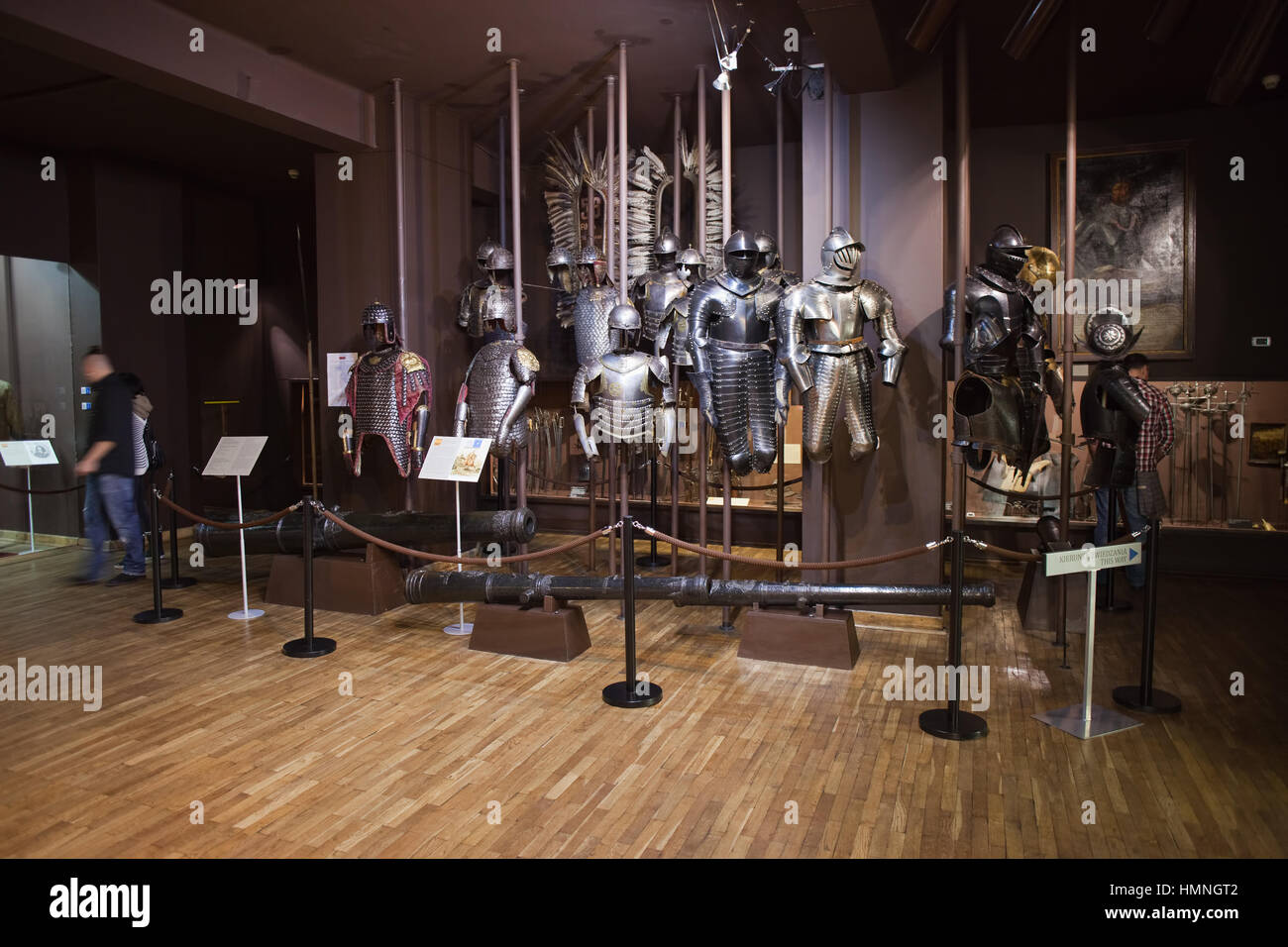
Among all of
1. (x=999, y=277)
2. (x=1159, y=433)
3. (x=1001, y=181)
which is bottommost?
(x=1159, y=433)

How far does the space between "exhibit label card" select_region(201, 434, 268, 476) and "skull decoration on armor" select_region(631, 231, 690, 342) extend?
9.86ft

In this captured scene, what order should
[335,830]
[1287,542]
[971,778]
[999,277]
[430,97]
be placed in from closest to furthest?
[335,830] < [971,778] < [999,277] < [1287,542] < [430,97]

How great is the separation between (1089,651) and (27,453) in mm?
8557

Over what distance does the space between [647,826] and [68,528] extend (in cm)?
805

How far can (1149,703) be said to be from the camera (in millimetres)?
4289

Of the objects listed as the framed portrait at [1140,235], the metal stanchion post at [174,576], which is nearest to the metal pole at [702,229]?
the framed portrait at [1140,235]

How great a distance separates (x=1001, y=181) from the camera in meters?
8.12

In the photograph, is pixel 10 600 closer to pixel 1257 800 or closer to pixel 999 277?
pixel 999 277

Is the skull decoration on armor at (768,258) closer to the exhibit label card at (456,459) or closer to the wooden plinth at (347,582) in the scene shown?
the exhibit label card at (456,459)

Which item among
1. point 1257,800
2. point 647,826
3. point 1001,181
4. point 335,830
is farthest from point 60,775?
point 1001,181

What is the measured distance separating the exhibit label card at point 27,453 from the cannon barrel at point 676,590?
4.86 metres

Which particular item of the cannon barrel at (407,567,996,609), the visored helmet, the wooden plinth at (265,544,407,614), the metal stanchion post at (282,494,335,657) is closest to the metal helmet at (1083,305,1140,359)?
the cannon barrel at (407,567,996,609)

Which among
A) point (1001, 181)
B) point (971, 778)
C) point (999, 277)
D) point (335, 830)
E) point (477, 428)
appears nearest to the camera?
point (335, 830)

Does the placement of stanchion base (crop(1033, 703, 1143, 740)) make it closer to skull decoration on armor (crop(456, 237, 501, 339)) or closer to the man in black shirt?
skull decoration on armor (crop(456, 237, 501, 339))
